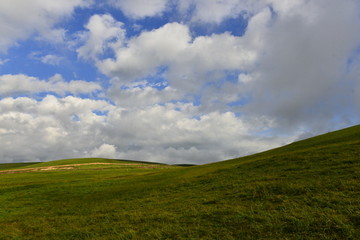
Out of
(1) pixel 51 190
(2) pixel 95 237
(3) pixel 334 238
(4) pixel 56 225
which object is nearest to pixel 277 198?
(3) pixel 334 238

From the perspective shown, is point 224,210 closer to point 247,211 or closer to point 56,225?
point 247,211

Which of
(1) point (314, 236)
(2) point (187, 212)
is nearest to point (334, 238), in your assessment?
(1) point (314, 236)

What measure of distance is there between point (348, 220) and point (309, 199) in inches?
193

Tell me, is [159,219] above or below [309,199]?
below

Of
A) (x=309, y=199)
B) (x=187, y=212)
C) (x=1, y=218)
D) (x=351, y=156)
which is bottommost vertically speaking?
(x=1, y=218)

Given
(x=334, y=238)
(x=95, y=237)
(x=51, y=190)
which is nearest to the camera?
(x=334, y=238)

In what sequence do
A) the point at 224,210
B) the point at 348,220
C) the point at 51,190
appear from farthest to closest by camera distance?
the point at 51,190 < the point at 224,210 < the point at 348,220

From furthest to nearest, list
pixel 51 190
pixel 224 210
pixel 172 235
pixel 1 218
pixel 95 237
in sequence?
pixel 51 190 → pixel 1 218 → pixel 224 210 → pixel 95 237 → pixel 172 235

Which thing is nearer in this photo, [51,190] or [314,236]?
[314,236]

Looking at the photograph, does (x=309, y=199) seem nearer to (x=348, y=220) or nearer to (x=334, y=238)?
(x=348, y=220)

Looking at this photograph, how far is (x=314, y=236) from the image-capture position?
509 inches

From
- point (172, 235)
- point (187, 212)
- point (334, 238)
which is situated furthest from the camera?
point (187, 212)

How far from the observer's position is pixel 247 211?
18547 millimetres

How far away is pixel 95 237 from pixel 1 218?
19.8m
